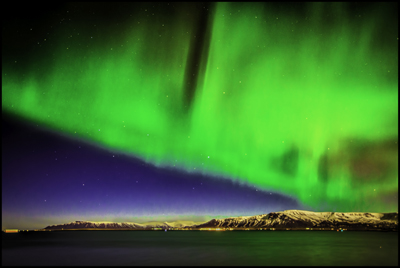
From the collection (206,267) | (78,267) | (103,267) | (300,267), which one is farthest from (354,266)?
(78,267)

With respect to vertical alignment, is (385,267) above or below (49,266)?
above

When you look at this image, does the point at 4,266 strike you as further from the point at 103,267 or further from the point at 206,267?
the point at 206,267

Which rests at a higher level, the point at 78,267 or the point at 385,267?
the point at 385,267

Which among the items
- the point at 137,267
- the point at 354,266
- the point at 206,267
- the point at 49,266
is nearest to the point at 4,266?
the point at 49,266

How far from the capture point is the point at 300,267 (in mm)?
29078

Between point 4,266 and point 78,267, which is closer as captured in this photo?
point 78,267

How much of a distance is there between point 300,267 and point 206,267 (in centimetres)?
842

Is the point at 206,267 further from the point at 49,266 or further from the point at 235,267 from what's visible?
the point at 49,266

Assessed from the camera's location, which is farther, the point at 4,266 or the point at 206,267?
the point at 4,266

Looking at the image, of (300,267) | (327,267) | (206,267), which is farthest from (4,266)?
(327,267)

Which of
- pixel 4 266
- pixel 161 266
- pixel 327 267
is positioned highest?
pixel 327 267

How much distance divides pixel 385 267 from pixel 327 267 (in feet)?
16.4

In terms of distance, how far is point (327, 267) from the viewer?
1146 inches

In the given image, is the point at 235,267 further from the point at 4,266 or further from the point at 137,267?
the point at 4,266
